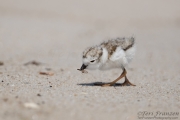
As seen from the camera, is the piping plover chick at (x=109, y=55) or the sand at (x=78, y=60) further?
the piping plover chick at (x=109, y=55)

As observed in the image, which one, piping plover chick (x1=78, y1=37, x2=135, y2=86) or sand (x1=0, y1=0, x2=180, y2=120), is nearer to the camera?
sand (x1=0, y1=0, x2=180, y2=120)

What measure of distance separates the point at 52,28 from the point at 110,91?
27.1ft

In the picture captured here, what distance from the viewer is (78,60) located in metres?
8.88

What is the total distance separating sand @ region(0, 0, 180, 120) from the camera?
4242mm

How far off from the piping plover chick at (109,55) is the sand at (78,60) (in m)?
0.37

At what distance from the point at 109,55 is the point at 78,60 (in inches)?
136

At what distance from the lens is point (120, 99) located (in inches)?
190

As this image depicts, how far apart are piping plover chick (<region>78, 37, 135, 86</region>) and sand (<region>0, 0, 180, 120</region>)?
1.21ft

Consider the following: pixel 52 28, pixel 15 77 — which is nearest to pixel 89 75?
pixel 15 77

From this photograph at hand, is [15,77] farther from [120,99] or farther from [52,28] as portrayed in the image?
[52,28]

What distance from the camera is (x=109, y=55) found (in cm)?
547

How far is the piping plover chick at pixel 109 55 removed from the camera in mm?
5301

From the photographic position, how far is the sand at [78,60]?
13.9ft

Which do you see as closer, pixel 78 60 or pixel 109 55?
pixel 109 55
